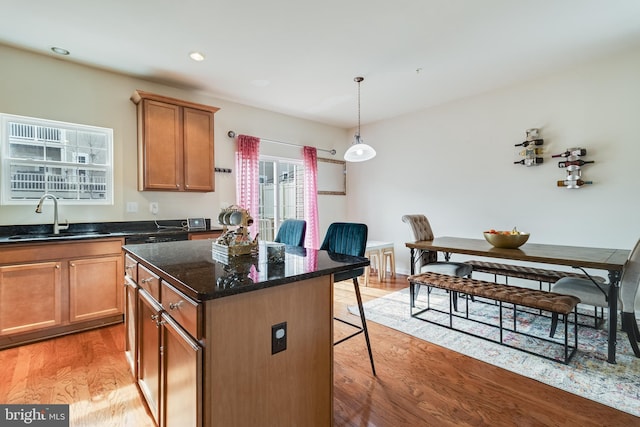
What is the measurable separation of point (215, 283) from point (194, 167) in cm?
297

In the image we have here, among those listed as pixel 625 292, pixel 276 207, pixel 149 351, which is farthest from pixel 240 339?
pixel 276 207

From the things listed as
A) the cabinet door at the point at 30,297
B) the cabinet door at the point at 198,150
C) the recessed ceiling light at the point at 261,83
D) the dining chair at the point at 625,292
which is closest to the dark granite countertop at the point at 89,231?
the cabinet door at the point at 30,297

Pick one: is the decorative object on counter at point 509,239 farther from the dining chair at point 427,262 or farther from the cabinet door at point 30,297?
the cabinet door at point 30,297

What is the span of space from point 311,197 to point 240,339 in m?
4.15

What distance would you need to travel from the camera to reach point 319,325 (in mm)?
1391

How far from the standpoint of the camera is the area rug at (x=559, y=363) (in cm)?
191

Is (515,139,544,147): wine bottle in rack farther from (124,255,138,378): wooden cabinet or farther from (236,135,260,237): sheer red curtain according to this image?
(124,255,138,378): wooden cabinet

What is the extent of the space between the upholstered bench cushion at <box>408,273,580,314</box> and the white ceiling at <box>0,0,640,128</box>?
7.61 ft

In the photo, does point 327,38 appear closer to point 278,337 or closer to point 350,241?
point 350,241

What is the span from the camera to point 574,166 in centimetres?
338

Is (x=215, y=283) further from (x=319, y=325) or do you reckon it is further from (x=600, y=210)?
(x=600, y=210)

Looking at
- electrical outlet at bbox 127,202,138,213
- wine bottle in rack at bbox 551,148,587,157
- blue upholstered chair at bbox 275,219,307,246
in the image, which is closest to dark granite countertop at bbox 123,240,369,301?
blue upholstered chair at bbox 275,219,307,246

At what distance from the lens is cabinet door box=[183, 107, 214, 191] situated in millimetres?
3650

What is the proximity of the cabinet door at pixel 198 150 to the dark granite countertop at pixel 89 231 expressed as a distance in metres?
0.59
